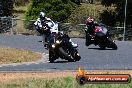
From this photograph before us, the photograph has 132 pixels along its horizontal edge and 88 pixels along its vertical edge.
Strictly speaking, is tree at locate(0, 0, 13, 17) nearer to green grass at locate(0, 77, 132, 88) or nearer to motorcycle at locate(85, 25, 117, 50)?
motorcycle at locate(85, 25, 117, 50)

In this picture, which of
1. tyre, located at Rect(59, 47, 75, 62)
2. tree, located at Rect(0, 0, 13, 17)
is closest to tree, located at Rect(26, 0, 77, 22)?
tree, located at Rect(0, 0, 13, 17)

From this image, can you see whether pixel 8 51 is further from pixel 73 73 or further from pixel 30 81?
pixel 30 81

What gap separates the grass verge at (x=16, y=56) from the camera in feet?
75.4

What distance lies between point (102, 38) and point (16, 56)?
617 cm

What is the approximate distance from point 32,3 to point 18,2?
28586 millimetres

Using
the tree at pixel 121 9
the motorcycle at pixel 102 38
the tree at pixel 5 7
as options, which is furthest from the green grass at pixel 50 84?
the tree at pixel 5 7

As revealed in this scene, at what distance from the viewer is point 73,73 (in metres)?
18.3

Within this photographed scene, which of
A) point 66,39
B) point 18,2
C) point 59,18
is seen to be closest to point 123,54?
point 66,39

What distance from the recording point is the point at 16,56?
2417 centimetres

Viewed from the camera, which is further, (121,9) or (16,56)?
(121,9)

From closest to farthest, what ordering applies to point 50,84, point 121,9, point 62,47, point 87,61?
1. point 50,84
2. point 62,47
3. point 87,61
4. point 121,9

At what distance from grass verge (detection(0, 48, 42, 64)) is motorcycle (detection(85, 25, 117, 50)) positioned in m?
4.37

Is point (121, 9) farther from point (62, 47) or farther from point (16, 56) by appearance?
point (62, 47)

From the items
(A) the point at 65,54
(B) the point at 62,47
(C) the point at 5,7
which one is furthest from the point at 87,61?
(C) the point at 5,7
